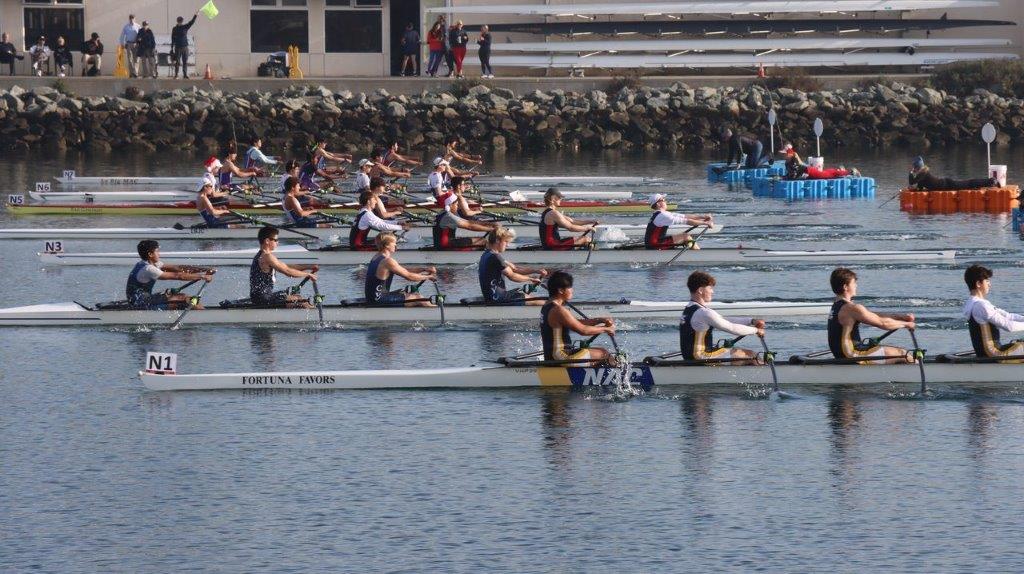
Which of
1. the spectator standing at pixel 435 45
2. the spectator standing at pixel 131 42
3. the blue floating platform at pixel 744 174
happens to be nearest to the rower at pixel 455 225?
the blue floating platform at pixel 744 174

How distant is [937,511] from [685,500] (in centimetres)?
264

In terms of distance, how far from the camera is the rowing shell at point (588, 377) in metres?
22.2

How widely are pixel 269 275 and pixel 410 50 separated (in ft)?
146

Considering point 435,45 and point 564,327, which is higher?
point 435,45

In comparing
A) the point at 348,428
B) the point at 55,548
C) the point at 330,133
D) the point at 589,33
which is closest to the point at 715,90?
the point at 589,33

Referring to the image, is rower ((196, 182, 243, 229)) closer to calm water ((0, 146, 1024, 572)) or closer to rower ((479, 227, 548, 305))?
calm water ((0, 146, 1024, 572))

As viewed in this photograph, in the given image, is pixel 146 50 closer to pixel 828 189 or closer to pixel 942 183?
pixel 828 189

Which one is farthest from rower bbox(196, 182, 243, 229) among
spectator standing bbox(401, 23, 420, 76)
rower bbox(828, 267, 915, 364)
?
spectator standing bbox(401, 23, 420, 76)

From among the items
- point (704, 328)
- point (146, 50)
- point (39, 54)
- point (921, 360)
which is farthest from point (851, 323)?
point (39, 54)

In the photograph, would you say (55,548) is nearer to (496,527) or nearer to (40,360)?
(496,527)

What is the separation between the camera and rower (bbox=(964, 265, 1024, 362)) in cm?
2119

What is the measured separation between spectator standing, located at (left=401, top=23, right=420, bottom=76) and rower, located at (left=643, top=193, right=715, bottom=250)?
1460 inches

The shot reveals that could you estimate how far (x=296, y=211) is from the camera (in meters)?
38.6

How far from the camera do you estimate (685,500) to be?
17.9m
